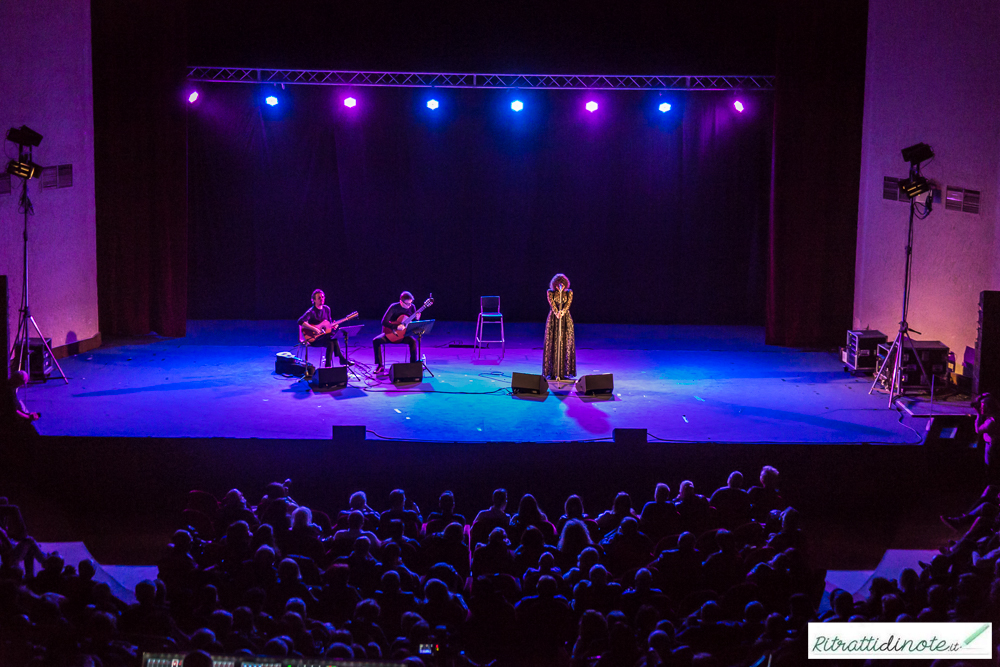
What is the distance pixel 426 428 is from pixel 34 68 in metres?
6.45

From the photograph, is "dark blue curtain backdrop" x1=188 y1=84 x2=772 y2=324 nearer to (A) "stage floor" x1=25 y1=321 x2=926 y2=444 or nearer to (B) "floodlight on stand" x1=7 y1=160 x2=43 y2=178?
(A) "stage floor" x1=25 y1=321 x2=926 y2=444

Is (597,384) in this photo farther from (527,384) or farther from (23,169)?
(23,169)

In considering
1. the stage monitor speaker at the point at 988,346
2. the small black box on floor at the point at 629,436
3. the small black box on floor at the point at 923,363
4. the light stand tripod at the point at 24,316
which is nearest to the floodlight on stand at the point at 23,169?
the light stand tripod at the point at 24,316

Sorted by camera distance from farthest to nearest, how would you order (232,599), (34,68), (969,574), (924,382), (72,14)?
(72,14) → (34,68) → (924,382) → (232,599) → (969,574)

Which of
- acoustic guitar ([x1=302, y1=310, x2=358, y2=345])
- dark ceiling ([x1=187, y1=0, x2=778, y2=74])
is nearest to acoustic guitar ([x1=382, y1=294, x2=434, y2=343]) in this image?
acoustic guitar ([x1=302, y1=310, x2=358, y2=345])

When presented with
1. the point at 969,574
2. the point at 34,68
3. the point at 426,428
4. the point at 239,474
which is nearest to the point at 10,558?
the point at 239,474

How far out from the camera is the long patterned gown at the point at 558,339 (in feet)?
29.7

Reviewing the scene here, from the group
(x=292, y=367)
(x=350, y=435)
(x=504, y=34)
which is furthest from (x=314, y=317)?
(x=504, y=34)

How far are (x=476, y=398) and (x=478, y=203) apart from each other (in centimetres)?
536

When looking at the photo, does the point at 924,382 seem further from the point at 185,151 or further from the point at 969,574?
the point at 185,151

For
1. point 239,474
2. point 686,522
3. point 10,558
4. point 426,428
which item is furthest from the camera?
point 426,428

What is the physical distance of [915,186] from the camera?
8.47m

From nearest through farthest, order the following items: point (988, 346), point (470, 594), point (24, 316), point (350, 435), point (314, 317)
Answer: point (470, 594)
point (350, 435)
point (988, 346)
point (24, 316)
point (314, 317)

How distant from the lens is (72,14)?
1019cm
